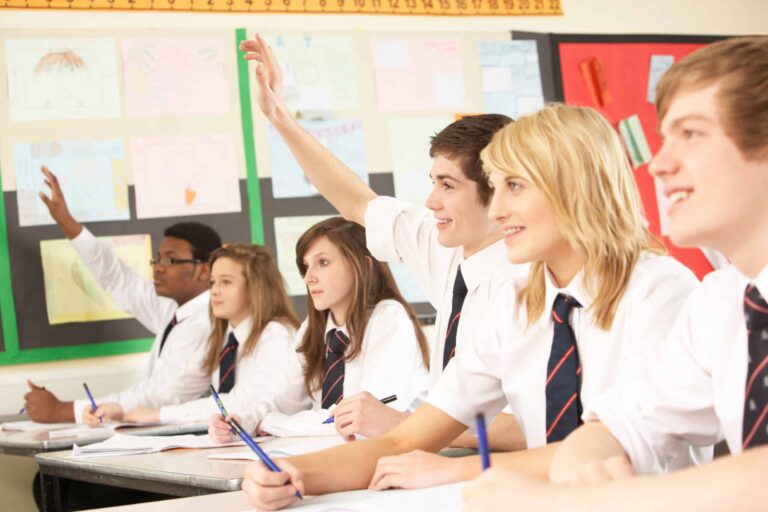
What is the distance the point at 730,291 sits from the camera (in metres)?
1.29

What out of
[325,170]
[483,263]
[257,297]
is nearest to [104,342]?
[257,297]

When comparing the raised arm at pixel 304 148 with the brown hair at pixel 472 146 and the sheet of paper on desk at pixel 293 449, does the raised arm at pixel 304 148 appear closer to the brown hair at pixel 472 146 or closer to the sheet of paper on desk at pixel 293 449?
the brown hair at pixel 472 146

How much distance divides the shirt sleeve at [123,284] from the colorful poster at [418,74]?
1.40 meters

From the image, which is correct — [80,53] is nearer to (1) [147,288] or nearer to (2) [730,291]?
(1) [147,288]

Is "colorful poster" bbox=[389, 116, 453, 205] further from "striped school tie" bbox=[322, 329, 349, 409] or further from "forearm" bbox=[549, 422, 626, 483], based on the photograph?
"forearm" bbox=[549, 422, 626, 483]

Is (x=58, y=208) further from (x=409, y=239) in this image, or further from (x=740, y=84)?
(x=740, y=84)

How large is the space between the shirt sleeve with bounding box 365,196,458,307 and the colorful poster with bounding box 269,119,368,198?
1.73 meters

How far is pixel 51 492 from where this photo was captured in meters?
2.66

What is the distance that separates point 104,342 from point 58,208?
610mm

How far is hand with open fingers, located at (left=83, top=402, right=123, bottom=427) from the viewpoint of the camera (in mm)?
3400

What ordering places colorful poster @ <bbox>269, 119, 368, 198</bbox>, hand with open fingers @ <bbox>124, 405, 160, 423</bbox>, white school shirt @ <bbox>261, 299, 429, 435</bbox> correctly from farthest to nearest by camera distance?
1. colorful poster @ <bbox>269, 119, 368, 198</bbox>
2. hand with open fingers @ <bbox>124, 405, 160, 423</bbox>
3. white school shirt @ <bbox>261, 299, 429, 435</bbox>

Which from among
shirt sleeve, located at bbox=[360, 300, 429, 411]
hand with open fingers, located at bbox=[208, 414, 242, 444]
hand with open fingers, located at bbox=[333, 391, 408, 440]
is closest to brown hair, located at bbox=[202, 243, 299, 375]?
shirt sleeve, located at bbox=[360, 300, 429, 411]

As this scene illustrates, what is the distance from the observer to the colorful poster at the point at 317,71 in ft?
14.8

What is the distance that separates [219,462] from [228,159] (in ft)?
8.24
